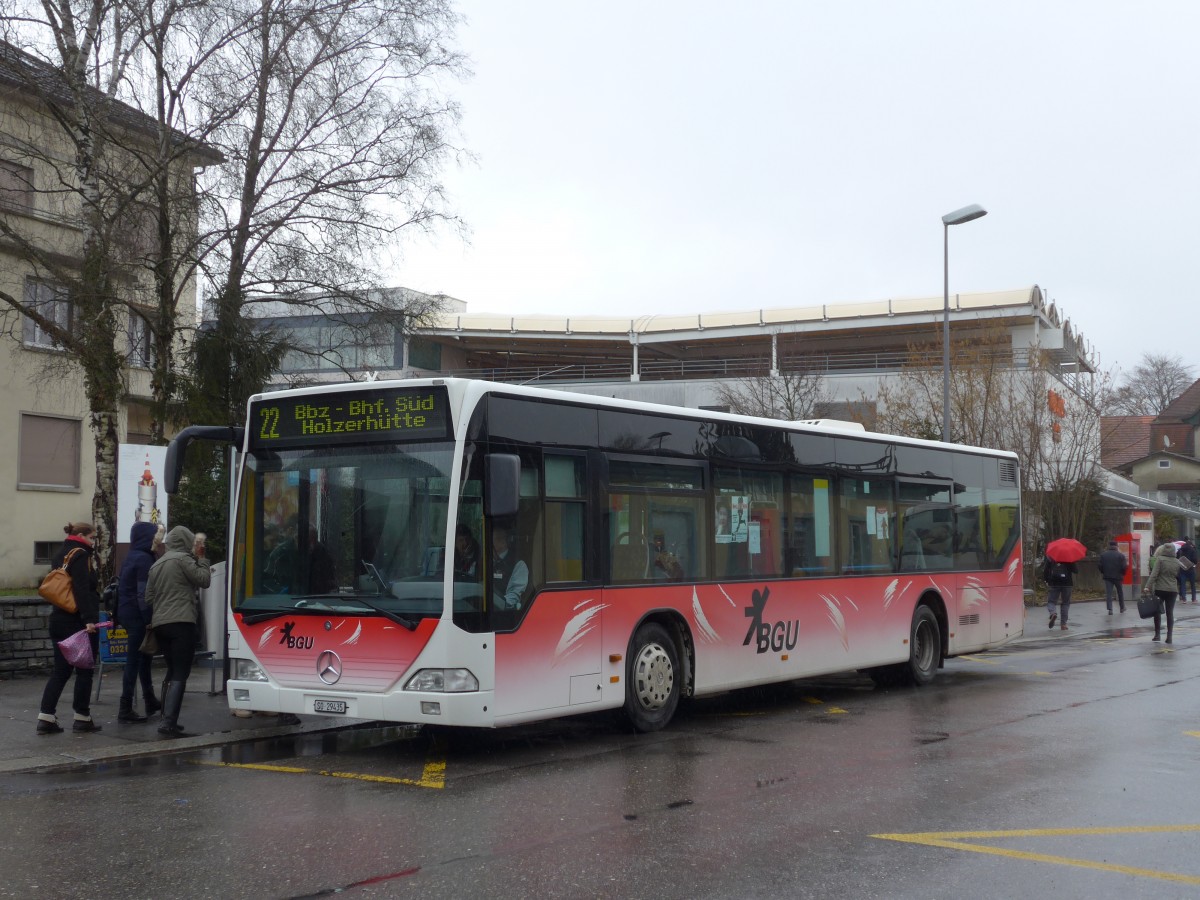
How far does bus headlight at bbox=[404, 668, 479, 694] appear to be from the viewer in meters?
9.26

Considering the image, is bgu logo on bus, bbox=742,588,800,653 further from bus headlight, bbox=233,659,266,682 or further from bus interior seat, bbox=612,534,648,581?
bus headlight, bbox=233,659,266,682

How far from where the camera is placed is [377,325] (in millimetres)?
19484

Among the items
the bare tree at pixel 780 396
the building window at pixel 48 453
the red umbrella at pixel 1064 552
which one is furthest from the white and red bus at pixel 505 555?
the bare tree at pixel 780 396

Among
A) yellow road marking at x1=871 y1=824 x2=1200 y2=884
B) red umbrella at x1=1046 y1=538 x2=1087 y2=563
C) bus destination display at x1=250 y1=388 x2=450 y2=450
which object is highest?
bus destination display at x1=250 y1=388 x2=450 y2=450

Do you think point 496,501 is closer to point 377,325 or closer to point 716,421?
point 716,421

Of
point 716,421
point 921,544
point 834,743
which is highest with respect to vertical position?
point 716,421

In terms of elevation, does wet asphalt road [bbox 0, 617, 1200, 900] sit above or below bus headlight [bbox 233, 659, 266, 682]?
below

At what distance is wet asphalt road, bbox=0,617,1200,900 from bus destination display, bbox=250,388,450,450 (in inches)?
100

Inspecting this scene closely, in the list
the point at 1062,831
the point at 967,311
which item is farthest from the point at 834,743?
the point at 967,311

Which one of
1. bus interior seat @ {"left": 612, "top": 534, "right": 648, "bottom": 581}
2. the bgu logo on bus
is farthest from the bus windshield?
the bgu logo on bus

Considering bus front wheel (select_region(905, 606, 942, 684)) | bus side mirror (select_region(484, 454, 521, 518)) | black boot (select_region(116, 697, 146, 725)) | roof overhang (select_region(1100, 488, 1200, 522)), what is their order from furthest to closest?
roof overhang (select_region(1100, 488, 1200, 522)) → bus front wheel (select_region(905, 606, 942, 684)) → black boot (select_region(116, 697, 146, 725)) → bus side mirror (select_region(484, 454, 521, 518))

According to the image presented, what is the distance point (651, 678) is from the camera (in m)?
11.1

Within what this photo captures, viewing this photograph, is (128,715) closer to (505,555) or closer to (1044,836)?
(505,555)

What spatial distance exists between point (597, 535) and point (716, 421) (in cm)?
222
